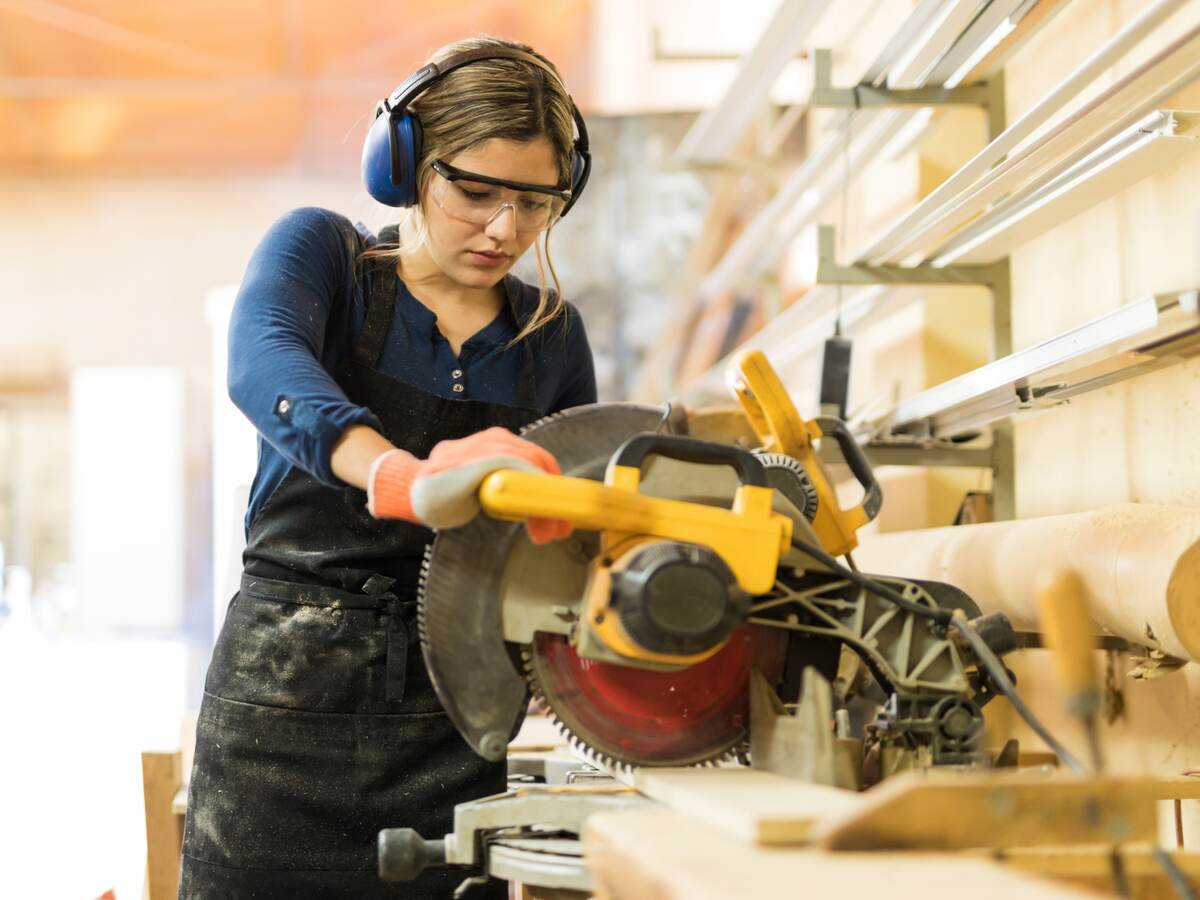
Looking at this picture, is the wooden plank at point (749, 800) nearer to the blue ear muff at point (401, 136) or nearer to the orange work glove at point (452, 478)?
the orange work glove at point (452, 478)

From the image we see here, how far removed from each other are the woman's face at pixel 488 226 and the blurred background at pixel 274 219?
371 millimetres

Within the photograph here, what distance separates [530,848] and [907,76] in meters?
1.61

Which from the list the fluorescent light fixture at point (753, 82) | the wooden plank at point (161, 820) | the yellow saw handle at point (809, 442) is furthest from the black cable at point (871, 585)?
the fluorescent light fixture at point (753, 82)

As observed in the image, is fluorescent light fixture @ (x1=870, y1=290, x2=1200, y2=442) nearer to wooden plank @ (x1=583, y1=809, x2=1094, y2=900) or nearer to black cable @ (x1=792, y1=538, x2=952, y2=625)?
black cable @ (x1=792, y1=538, x2=952, y2=625)

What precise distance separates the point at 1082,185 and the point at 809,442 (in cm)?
58

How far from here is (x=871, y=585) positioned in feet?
4.10

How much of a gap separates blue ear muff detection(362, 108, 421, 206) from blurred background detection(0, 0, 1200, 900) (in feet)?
1.17

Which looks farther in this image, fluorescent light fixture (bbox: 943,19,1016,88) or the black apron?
fluorescent light fixture (bbox: 943,19,1016,88)

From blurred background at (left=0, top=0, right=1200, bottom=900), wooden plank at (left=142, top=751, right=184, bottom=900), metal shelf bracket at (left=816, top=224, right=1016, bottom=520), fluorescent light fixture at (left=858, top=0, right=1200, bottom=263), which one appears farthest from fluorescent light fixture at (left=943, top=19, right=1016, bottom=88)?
wooden plank at (left=142, top=751, right=184, bottom=900)

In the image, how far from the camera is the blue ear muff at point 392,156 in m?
1.53

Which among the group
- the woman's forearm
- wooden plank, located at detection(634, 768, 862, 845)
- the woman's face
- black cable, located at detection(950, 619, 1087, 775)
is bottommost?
wooden plank, located at detection(634, 768, 862, 845)

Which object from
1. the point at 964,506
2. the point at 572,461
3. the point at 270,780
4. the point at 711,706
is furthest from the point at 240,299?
the point at 964,506

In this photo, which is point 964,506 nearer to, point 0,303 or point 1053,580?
point 1053,580

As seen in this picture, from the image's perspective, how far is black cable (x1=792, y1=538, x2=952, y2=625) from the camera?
124 cm
